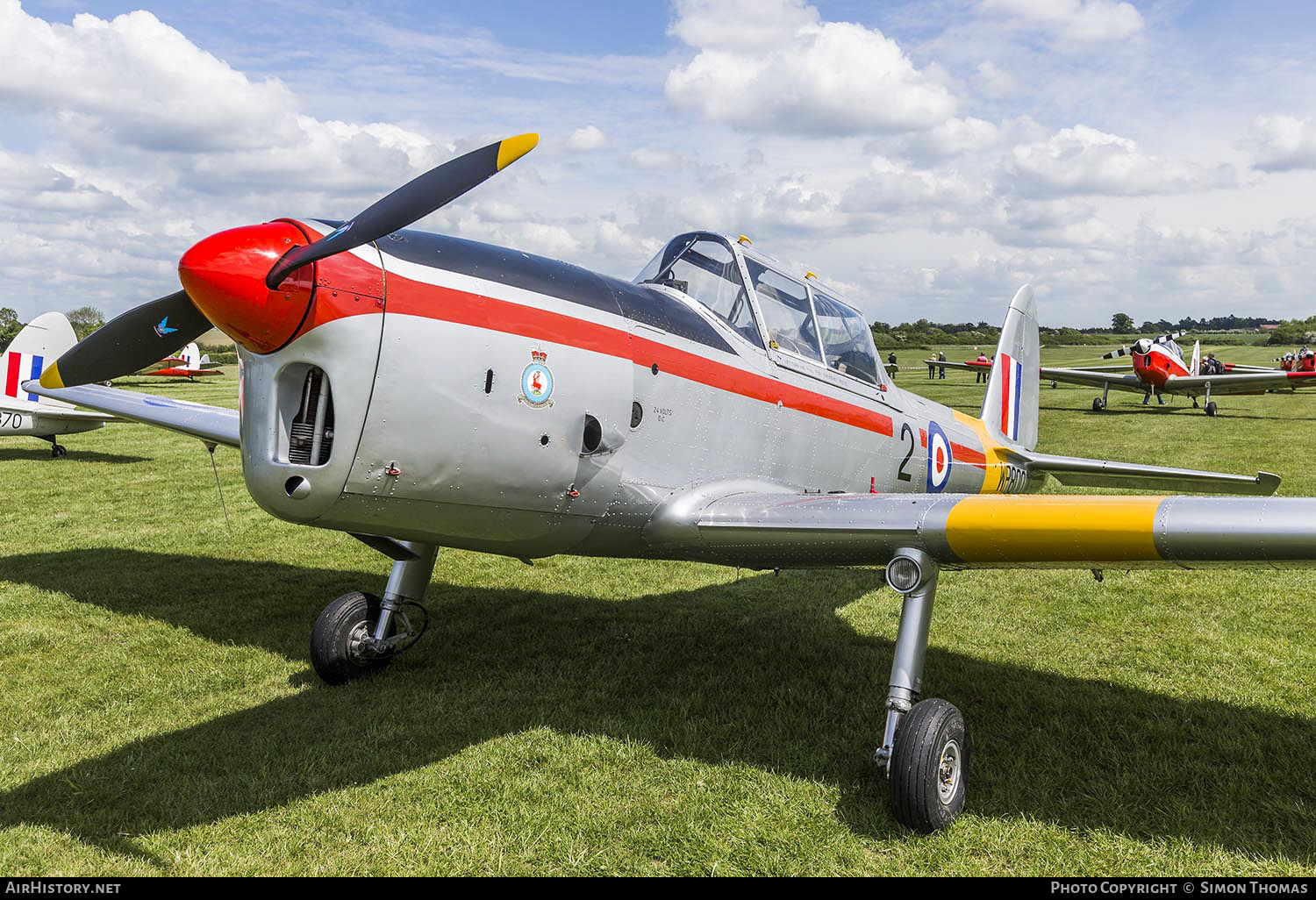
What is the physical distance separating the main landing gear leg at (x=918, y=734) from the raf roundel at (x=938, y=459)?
2777 mm

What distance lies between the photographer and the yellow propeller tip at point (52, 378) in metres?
4.56

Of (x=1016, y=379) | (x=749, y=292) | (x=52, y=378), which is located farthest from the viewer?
(x=1016, y=379)

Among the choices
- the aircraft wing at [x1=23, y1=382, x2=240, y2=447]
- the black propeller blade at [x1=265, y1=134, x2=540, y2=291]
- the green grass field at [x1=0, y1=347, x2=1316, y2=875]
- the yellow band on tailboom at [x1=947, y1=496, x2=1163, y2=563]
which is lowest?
the green grass field at [x1=0, y1=347, x2=1316, y2=875]

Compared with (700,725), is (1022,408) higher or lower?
higher

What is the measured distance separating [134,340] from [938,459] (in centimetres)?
529

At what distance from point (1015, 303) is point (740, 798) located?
23.1 ft

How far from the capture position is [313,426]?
3.37m

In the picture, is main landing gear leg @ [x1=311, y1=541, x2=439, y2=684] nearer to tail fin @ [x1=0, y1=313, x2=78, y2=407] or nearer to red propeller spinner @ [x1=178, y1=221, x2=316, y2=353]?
red propeller spinner @ [x1=178, y1=221, x2=316, y2=353]

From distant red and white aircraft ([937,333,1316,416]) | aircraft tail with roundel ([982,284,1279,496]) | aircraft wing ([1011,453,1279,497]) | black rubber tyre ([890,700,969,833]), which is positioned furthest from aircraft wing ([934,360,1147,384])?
black rubber tyre ([890,700,969,833])

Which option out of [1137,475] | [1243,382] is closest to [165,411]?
[1137,475]

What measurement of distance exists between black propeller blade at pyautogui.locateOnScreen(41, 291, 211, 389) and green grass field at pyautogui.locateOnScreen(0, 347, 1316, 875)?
5.84 ft

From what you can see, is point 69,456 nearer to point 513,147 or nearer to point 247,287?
point 247,287

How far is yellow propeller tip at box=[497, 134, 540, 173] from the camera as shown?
127 inches
